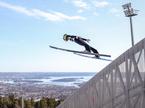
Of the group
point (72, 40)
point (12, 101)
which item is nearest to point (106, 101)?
point (72, 40)

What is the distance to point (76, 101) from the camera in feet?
103

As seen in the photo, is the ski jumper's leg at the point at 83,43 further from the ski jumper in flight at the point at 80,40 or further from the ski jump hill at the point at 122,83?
the ski jump hill at the point at 122,83

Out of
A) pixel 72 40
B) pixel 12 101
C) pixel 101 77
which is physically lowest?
pixel 12 101

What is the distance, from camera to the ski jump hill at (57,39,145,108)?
717 inches

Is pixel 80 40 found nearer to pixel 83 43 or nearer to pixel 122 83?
pixel 83 43

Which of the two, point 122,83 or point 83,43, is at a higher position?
point 83,43

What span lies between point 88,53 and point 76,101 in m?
3.63

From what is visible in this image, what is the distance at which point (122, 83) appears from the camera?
2058cm

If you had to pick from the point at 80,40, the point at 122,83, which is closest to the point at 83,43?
the point at 80,40

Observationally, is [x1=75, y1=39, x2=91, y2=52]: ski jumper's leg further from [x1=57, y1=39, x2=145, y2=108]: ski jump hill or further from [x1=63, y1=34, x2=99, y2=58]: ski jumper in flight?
[x1=57, y1=39, x2=145, y2=108]: ski jump hill

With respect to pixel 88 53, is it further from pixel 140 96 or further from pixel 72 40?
pixel 140 96

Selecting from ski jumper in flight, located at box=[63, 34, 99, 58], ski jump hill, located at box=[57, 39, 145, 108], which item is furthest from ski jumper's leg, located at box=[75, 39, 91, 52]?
ski jump hill, located at box=[57, 39, 145, 108]

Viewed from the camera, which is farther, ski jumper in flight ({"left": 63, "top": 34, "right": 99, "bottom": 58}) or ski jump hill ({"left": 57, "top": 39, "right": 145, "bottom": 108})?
ski jumper in flight ({"left": 63, "top": 34, "right": 99, "bottom": 58})

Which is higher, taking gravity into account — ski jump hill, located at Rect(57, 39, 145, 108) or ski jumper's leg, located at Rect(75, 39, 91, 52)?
ski jumper's leg, located at Rect(75, 39, 91, 52)
